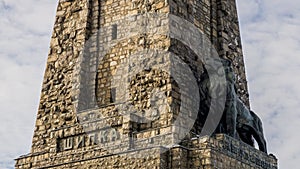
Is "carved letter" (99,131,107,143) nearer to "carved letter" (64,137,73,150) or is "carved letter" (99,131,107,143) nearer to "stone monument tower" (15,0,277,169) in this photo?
"stone monument tower" (15,0,277,169)

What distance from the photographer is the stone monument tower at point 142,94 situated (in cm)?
1636

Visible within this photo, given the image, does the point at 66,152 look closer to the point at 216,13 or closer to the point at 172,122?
the point at 172,122

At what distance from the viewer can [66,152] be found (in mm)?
17578

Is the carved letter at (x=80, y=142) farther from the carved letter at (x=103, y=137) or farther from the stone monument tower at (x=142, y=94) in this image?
the carved letter at (x=103, y=137)

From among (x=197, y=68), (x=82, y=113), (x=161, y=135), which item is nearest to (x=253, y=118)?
(x=197, y=68)

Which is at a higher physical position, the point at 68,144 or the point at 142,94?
the point at 142,94

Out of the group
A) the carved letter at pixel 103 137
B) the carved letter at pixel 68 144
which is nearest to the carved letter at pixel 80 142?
the carved letter at pixel 68 144

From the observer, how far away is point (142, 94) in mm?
17234

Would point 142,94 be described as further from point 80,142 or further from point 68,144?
point 68,144

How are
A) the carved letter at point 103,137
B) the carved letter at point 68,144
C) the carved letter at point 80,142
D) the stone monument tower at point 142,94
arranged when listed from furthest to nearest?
1. the carved letter at point 68,144
2. the carved letter at point 80,142
3. the carved letter at point 103,137
4. the stone monument tower at point 142,94

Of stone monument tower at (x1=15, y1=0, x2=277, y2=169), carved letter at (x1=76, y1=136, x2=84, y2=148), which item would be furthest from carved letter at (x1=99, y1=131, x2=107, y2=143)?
carved letter at (x1=76, y1=136, x2=84, y2=148)

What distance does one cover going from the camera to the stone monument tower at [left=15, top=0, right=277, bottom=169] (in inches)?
644

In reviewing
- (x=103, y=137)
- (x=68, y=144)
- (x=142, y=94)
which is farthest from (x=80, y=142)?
(x=142, y=94)

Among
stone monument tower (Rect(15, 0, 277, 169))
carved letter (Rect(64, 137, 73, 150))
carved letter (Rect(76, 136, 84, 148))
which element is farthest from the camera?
carved letter (Rect(64, 137, 73, 150))
